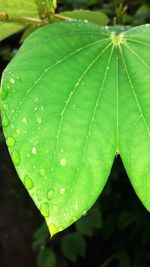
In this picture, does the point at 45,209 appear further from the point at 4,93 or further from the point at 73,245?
the point at 73,245

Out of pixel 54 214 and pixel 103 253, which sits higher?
pixel 54 214

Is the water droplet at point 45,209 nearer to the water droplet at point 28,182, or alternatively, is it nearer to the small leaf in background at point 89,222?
the water droplet at point 28,182

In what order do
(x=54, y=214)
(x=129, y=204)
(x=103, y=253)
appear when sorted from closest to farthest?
(x=54, y=214), (x=129, y=204), (x=103, y=253)

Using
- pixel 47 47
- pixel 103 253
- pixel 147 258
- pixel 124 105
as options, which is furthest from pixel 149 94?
pixel 103 253

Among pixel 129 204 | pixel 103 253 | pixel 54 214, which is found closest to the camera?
pixel 54 214

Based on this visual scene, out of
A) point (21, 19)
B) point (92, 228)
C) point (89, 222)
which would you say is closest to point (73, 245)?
point (89, 222)

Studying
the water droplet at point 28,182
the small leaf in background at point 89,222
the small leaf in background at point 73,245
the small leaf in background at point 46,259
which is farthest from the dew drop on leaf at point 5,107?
the small leaf in background at point 46,259

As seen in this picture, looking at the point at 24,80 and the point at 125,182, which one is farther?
the point at 125,182

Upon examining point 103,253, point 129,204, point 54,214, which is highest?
point 54,214

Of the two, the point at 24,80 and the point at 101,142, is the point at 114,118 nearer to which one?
the point at 101,142

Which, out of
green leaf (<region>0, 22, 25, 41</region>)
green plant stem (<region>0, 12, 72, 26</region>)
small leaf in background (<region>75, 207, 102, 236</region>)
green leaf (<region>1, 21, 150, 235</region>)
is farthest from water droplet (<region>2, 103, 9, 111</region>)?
small leaf in background (<region>75, 207, 102, 236</region>)
